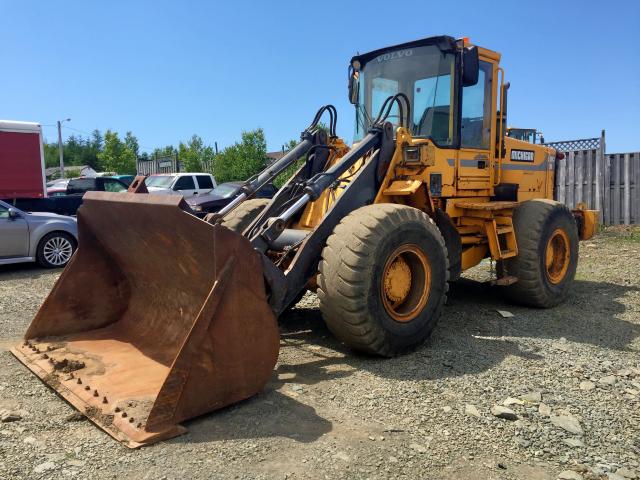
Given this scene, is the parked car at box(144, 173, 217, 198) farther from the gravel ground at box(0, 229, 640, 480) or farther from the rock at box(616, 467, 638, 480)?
the rock at box(616, 467, 638, 480)

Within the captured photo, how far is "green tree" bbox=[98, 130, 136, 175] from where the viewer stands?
144 feet

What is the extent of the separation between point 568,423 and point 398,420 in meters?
1.17

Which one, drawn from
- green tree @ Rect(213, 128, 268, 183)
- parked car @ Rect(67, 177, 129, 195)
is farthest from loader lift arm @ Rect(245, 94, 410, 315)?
green tree @ Rect(213, 128, 268, 183)

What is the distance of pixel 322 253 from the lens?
471 centimetres

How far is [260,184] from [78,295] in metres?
2.22

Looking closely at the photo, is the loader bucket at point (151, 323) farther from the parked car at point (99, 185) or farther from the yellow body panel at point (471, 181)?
the parked car at point (99, 185)

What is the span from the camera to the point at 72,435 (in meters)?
3.48

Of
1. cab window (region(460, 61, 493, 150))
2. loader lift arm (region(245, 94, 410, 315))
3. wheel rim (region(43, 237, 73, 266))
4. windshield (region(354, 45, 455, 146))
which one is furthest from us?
wheel rim (region(43, 237, 73, 266))

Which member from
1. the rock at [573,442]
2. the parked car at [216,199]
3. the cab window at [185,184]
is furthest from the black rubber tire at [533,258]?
the cab window at [185,184]

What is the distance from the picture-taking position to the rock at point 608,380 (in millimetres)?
4520

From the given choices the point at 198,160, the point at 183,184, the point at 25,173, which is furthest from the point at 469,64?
the point at 198,160

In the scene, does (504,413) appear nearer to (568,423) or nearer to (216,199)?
(568,423)

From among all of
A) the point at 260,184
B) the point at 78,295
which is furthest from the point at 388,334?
the point at 78,295

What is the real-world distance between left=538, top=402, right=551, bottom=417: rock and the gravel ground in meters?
0.02
